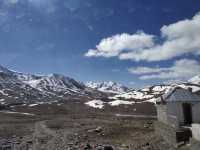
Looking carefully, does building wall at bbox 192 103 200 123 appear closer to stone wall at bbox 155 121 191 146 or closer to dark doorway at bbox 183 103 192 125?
dark doorway at bbox 183 103 192 125

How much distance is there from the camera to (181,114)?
1459 inches

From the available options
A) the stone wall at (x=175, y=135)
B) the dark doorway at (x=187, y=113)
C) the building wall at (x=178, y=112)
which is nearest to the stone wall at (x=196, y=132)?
the stone wall at (x=175, y=135)

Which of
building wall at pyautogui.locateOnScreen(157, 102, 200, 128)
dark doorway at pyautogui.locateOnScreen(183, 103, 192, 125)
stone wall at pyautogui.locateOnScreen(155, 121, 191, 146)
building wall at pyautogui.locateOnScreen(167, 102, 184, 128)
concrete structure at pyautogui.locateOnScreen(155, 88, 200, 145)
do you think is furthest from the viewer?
dark doorway at pyautogui.locateOnScreen(183, 103, 192, 125)

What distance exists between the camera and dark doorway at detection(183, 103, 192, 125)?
37156 millimetres

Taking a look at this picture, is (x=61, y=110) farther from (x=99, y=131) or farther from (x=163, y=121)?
(x=163, y=121)

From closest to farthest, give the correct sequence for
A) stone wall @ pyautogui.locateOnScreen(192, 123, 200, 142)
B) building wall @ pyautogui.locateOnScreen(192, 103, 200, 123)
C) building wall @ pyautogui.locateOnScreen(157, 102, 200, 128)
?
stone wall @ pyautogui.locateOnScreen(192, 123, 200, 142) < building wall @ pyautogui.locateOnScreen(157, 102, 200, 128) < building wall @ pyautogui.locateOnScreen(192, 103, 200, 123)

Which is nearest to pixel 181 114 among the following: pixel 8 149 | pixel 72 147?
pixel 72 147

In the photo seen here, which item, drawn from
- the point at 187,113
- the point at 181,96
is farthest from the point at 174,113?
the point at 181,96

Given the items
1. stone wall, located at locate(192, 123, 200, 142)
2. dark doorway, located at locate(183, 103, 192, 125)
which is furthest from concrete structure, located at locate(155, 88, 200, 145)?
stone wall, located at locate(192, 123, 200, 142)

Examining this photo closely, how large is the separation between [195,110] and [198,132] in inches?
342

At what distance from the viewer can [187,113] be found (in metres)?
37.5

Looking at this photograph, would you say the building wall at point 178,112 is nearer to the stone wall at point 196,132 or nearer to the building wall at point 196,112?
the building wall at point 196,112

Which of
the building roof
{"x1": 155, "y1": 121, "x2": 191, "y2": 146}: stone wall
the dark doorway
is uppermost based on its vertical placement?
the building roof

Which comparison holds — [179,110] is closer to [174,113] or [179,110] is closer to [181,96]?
[174,113]
